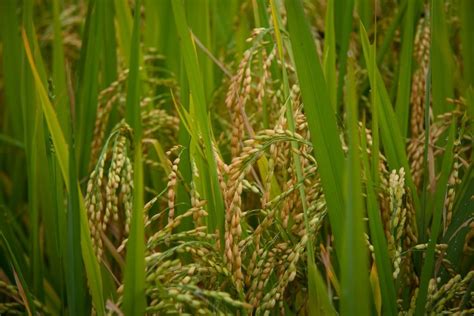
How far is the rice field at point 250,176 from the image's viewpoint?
43.2 inches

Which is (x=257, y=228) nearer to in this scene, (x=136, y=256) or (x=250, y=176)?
(x=136, y=256)

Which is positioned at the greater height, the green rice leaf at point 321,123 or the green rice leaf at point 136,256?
the green rice leaf at point 321,123

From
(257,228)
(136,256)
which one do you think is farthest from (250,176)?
(136,256)

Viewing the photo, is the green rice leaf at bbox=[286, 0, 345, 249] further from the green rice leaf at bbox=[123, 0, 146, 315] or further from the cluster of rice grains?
the green rice leaf at bbox=[123, 0, 146, 315]

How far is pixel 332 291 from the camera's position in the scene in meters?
1.36

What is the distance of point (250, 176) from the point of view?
58.5 inches

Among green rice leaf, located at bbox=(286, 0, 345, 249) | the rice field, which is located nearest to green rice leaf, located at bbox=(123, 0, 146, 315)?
the rice field

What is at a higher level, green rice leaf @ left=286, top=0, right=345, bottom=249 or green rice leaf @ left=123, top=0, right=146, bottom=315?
green rice leaf @ left=286, top=0, right=345, bottom=249

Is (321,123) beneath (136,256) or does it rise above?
above

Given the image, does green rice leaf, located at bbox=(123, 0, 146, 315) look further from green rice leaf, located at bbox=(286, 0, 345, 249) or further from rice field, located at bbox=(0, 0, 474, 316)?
green rice leaf, located at bbox=(286, 0, 345, 249)

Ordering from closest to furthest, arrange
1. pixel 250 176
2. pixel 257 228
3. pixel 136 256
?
pixel 136 256, pixel 257 228, pixel 250 176

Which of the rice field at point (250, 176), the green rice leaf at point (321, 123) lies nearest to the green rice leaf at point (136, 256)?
the rice field at point (250, 176)

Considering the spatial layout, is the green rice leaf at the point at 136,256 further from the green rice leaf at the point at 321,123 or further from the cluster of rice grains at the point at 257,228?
the green rice leaf at the point at 321,123

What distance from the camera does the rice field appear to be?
1.10 meters
